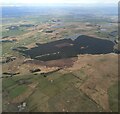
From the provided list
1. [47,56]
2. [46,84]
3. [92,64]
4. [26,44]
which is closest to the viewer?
[46,84]

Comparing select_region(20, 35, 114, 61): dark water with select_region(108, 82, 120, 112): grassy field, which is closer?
select_region(108, 82, 120, 112): grassy field

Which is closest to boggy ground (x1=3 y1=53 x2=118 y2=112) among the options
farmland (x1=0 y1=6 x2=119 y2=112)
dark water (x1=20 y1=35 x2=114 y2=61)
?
farmland (x1=0 y1=6 x2=119 y2=112)

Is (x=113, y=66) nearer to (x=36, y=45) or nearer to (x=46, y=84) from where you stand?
(x=46, y=84)

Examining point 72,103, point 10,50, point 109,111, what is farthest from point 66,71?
point 10,50

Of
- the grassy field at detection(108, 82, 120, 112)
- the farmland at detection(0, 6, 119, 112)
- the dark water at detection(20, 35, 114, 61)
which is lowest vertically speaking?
the dark water at detection(20, 35, 114, 61)

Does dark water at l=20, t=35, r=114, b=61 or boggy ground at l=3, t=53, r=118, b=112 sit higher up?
boggy ground at l=3, t=53, r=118, b=112

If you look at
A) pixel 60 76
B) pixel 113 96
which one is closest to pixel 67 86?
pixel 60 76

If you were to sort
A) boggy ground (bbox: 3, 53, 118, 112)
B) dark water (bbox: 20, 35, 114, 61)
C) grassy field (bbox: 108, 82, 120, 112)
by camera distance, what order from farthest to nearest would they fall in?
dark water (bbox: 20, 35, 114, 61) → boggy ground (bbox: 3, 53, 118, 112) → grassy field (bbox: 108, 82, 120, 112)

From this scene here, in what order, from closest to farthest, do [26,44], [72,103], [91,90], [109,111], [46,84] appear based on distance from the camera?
[109,111] → [72,103] → [91,90] → [46,84] → [26,44]

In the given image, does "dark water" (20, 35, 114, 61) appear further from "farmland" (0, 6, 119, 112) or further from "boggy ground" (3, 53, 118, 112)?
"boggy ground" (3, 53, 118, 112)
